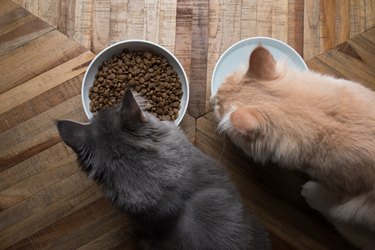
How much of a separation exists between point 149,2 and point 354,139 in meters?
1.10

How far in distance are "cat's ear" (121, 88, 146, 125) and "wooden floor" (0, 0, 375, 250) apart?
55 centimetres

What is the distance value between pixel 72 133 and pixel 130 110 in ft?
0.62

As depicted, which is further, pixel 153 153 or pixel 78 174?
pixel 78 174

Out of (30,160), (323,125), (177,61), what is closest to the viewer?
(323,125)

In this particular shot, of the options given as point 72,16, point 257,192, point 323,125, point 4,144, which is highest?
point 72,16

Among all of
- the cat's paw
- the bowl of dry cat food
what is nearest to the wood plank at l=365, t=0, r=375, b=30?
the cat's paw

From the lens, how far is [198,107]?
1.75 m

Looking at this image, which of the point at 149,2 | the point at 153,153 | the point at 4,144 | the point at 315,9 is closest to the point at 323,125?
the point at 153,153

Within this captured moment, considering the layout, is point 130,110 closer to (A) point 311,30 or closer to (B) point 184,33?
(B) point 184,33

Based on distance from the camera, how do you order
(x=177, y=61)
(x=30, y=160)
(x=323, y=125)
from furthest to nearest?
(x=30, y=160), (x=177, y=61), (x=323, y=125)

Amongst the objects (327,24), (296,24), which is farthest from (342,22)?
(296,24)

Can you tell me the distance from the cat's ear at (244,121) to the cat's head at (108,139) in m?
0.28

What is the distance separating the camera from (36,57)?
5.88ft

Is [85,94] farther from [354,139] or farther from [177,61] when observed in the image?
[354,139]
